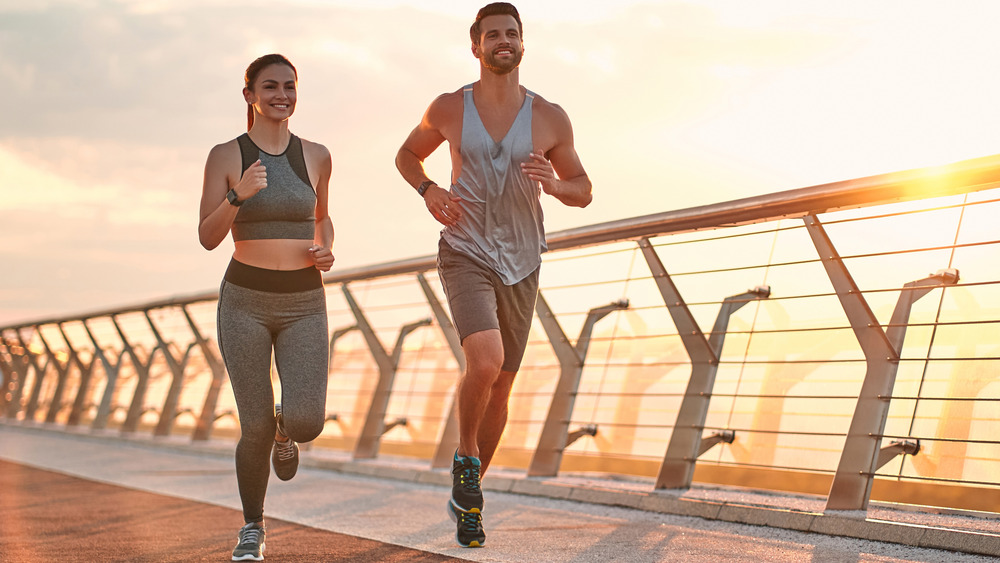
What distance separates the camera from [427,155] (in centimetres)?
424

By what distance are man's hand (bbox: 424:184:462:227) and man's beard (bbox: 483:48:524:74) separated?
488mm

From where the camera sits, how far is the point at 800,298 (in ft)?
15.0

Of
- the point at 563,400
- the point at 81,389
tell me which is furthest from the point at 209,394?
the point at 563,400

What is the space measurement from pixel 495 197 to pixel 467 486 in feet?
3.51

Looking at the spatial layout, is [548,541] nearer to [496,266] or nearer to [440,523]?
[440,523]

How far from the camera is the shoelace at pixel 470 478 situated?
3867 millimetres

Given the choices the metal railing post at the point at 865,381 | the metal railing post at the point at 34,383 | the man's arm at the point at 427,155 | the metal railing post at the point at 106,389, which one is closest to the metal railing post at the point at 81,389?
the metal railing post at the point at 106,389

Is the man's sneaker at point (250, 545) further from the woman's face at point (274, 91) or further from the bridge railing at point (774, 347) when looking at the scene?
the bridge railing at point (774, 347)

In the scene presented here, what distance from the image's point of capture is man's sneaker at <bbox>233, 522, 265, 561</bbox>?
140 inches

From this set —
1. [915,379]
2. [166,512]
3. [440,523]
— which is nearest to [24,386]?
[166,512]

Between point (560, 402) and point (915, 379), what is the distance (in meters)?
2.13

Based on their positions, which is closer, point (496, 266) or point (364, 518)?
point (496, 266)

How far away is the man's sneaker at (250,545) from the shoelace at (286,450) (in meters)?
0.37

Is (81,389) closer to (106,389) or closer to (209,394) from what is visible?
(106,389)
